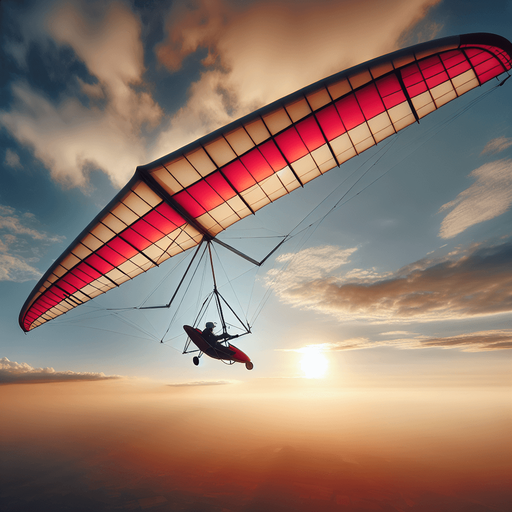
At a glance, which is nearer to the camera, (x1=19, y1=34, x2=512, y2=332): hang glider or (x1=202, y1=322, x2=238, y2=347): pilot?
(x1=19, y1=34, x2=512, y2=332): hang glider

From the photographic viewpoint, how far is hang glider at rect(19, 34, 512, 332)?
8289 millimetres

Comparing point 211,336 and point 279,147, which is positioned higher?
point 279,147

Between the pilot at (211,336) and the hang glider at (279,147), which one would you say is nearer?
the hang glider at (279,147)

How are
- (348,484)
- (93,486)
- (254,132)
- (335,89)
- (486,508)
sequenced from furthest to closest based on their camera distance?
(348,484)
(93,486)
(486,508)
(254,132)
(335,89)

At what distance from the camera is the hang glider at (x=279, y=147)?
829cm

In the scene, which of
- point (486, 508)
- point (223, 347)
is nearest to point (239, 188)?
point (223, 347)

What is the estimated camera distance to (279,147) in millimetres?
9750

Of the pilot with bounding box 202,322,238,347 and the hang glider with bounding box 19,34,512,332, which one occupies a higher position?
the hang glider with bounding box 19,34,512,332

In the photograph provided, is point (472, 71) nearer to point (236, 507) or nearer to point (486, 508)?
point (236, 507)

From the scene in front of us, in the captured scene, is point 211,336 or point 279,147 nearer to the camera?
point 279,147

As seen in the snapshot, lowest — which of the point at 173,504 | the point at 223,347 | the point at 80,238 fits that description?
the point at 173,504

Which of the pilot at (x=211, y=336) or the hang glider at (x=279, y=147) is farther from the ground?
the hang glider at (x=279, y=147)

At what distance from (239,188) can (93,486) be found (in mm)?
272199

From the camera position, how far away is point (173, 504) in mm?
175625
